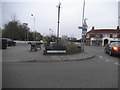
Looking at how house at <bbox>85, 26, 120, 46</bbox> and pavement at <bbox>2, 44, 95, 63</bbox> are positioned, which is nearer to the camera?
pavement at <bbox>2, 44, 95, 63</bbox>

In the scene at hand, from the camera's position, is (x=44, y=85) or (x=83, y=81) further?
(x=83, y=81)

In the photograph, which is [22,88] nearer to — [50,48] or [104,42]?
[50,48]

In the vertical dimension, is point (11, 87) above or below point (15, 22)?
below

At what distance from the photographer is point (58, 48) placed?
12.4 meters

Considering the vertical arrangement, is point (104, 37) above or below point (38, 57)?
above

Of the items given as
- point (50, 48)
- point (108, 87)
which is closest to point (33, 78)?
point (108, 87)

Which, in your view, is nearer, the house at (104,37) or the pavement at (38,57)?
the pavement at (38,57)

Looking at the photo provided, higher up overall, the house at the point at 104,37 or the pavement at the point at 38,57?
the house at the point at 104,37

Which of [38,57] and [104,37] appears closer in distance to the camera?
[38,57]

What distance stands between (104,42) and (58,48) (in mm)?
54700

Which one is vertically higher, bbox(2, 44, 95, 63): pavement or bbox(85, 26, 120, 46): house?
bbox(85, 26, 120, 46): house

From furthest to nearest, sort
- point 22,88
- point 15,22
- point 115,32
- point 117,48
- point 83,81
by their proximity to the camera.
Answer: point 115,32
point 15,22
point 117,48
point 83,81
point 22,88

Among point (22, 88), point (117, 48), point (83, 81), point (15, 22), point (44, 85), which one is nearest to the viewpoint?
point (22, 88)

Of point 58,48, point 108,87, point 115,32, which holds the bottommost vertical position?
point 108,87
